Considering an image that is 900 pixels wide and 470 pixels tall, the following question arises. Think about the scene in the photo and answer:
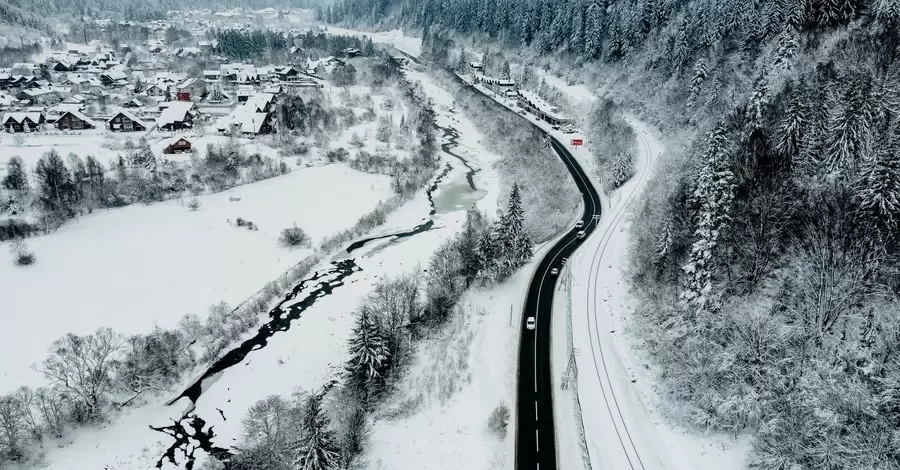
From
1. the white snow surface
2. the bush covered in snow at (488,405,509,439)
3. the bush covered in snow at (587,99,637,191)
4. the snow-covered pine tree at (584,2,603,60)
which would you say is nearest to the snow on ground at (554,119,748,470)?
the white snow surface

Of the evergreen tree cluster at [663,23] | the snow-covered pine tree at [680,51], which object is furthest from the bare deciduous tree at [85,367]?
the snow-covered pine tree at [680,51]

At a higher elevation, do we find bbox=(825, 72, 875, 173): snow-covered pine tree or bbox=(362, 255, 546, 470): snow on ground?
bbox=(825, 72, 875, 173): snow-covered pine tree

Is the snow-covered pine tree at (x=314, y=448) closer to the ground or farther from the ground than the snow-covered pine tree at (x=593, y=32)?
closer to the ground

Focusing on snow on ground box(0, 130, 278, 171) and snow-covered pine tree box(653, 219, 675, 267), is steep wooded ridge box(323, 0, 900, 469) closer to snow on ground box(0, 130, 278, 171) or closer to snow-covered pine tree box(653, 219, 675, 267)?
snow-covered pine tree box(653, 219, 675, 267)

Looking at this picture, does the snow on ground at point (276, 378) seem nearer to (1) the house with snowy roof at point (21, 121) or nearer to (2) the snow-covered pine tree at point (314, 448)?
(2) the snow-covered pine tree at point (314, 448)

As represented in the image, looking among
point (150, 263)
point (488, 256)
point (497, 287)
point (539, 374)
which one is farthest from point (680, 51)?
point (150, 263)

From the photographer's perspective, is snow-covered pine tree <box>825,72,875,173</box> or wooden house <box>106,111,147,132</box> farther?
wooden house <box>106,111,147,132</box>

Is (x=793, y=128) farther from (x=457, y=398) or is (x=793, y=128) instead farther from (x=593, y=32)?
(x=593, y=32)
